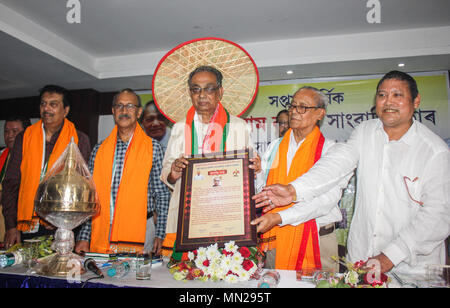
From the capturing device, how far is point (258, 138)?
264 inches

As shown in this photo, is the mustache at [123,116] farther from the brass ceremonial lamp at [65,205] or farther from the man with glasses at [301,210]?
the man with glasses at [301,210]

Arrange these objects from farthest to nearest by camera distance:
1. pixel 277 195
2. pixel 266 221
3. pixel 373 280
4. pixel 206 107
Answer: pixel 206 107 → pixel 277 195 → pixel 266 221 → pixel 373 280

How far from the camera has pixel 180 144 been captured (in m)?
2.89

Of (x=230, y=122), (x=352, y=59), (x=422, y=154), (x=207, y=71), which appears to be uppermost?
(x=352, y=59)

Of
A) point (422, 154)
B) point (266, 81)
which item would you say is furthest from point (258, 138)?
point (422, 154)

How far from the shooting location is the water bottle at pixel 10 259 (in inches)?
81.0

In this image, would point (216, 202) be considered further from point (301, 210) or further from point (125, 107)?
point (125, 107)

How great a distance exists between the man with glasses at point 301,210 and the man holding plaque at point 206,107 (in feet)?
1.32

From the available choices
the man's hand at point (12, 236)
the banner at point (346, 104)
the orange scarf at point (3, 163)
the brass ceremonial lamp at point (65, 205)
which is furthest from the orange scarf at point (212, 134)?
the banner at point (346, 104)

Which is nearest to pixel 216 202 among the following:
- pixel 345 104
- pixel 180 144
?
pixel 180 144

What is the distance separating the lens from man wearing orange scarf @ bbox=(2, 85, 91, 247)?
11.5 feet

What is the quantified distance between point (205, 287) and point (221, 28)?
4853mm

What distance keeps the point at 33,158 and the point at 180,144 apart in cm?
197
